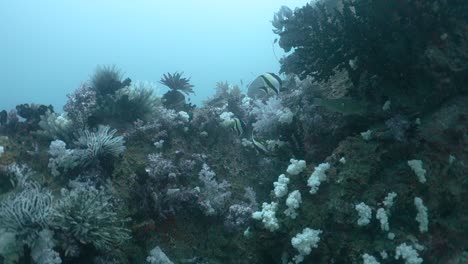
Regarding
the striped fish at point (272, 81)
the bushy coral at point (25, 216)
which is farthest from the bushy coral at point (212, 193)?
the striped fish at point (272, 81)

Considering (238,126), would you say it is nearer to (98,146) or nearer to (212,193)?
(212,193)

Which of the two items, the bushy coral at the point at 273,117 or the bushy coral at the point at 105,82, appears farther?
the bushy coral at the point at 105,82

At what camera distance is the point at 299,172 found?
193 inches

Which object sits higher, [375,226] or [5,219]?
[5,219]

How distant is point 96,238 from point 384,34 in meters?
4.43

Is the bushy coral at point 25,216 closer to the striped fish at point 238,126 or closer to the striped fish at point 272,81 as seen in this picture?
the striped fish at point 238,126

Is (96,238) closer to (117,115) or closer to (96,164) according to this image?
(96,164)

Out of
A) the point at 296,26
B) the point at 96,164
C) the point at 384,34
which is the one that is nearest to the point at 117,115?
the point at 96,164

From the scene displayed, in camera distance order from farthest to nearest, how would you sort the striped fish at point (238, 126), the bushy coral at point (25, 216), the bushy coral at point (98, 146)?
the striped fish at point (238, 126)
the bushy coral at point (98, 146)
the bushy coral at point (25, 216)

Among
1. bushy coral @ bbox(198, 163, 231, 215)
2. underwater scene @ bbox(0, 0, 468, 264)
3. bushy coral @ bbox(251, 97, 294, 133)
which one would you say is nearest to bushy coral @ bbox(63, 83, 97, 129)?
underwater scene @ bbox(0, 0, 468, 264)

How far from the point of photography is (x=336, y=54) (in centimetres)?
536

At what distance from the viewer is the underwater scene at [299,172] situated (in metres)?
4.05

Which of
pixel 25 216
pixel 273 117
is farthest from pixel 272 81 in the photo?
pixel 25 216

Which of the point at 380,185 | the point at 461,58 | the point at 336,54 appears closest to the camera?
the point at 380,185
